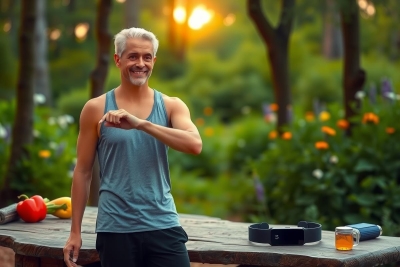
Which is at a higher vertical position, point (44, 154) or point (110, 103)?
point (110, 103)

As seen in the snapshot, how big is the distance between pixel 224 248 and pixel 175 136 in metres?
1.03

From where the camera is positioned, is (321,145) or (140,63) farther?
(321,145)

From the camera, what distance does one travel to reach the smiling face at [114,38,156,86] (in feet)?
12.8

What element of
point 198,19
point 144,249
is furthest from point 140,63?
point 198,19

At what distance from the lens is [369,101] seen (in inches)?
336

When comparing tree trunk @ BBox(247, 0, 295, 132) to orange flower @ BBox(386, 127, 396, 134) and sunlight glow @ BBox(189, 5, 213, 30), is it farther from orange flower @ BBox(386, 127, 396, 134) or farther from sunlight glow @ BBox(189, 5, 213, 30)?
sunlight glow @ BBox(189, 5, 213, 30)

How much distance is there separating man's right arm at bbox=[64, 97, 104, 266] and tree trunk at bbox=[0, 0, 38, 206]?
5.15 meters

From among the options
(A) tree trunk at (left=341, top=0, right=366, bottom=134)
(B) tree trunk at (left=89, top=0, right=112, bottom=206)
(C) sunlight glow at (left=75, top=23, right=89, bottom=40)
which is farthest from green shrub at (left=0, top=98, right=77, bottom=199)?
(C) sunlight glow at (left=75, top=23, right=89, bottom=40)

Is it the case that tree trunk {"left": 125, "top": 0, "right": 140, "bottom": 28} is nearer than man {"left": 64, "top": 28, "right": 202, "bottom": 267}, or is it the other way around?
man {"left": 64, "top": 28, "right": 202, "bottom": 267}

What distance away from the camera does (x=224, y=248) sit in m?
4.58

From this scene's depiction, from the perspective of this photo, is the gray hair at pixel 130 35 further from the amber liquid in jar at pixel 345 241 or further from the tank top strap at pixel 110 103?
the amber liquid in jar at pixel 345 241

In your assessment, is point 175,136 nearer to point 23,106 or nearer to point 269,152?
point 269,152

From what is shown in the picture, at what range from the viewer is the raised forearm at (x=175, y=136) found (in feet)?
12.2

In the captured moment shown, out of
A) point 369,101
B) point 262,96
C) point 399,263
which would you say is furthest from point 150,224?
point 262,96
